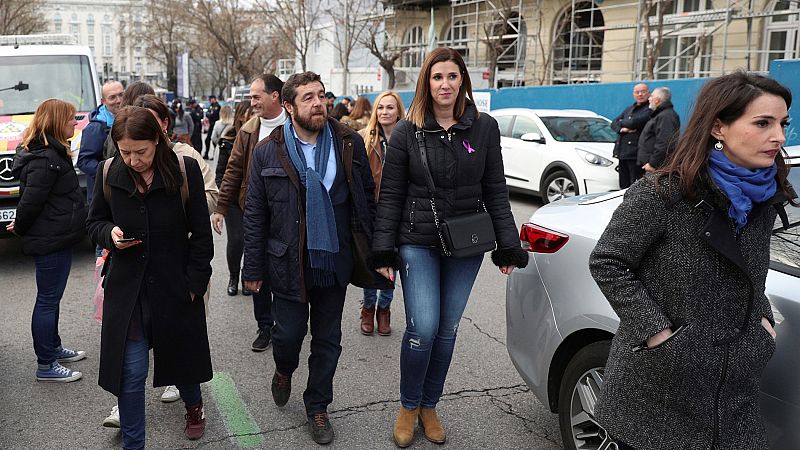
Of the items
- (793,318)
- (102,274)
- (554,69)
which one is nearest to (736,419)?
(793,318)

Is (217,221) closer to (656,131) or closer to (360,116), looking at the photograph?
(360,116)

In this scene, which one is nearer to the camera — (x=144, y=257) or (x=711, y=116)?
(x=711, y=116)

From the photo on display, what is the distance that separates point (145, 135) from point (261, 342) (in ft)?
7.40

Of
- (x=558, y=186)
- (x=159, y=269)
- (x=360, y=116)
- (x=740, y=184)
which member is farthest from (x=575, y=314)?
(x=558, y=186)

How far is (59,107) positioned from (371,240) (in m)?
2.34

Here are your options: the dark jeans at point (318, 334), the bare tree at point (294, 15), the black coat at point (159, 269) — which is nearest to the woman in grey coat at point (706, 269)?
the dark jeans at point (318, 334)

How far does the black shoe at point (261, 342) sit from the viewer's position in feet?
16.6

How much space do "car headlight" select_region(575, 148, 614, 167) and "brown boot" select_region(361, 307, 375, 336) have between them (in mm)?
6545

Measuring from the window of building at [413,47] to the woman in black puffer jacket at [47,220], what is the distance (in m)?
32.3

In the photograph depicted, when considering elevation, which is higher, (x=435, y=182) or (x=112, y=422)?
(x=435, y=182)

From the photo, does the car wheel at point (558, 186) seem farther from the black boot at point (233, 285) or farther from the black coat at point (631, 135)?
the black boot at point (233, 285)

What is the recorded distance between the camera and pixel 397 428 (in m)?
3.69

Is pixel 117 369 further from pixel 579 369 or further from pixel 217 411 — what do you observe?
pixel 579 369

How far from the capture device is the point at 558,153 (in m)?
11.3
